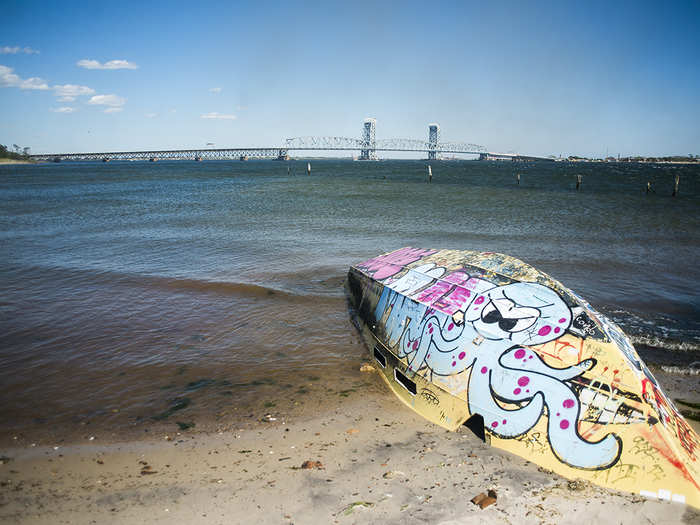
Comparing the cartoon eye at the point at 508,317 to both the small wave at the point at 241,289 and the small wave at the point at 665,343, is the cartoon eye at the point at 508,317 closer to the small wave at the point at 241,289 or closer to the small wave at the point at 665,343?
the small wave at the point at 665,343

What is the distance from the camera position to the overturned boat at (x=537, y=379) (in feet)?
13.9

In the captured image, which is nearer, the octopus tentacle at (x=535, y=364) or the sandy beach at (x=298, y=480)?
the sandy beach at (x=298, y=480)

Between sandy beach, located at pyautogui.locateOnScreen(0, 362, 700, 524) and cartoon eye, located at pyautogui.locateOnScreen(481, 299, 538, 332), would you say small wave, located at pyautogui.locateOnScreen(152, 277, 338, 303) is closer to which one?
sandy beach, located at pyautogui.locateOnScreen(0, 362, 700, 524)

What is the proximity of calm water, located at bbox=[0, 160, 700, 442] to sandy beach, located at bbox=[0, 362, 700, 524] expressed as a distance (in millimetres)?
712

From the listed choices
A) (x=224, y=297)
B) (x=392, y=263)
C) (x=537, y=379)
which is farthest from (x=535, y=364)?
(x=224, y=297)

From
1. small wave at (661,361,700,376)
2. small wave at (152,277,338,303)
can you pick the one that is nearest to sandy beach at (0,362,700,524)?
small wave at (661,361,700,376)

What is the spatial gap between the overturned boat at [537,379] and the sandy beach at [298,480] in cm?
24

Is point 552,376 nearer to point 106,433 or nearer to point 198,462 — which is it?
point 198,462

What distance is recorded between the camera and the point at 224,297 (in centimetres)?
1088

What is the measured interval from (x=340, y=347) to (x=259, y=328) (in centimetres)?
204

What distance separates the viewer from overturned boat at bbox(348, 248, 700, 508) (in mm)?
4250

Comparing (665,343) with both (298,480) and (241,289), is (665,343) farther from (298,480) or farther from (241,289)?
(241,289)

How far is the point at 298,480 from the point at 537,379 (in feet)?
9.71

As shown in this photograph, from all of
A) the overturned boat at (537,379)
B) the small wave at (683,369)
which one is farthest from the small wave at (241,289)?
the small wave at (683,369)
